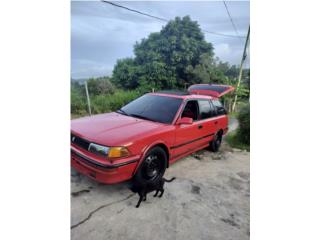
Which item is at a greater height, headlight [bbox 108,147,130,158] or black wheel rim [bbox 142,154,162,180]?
headlight [bbox 108,147,130,158]

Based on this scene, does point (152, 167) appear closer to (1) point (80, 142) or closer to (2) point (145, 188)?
(2) point (145, 188)

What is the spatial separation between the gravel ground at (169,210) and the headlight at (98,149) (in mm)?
567

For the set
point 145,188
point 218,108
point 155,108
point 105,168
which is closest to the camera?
point 105,168

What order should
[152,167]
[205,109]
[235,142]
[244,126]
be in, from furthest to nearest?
[235,142], [244,126], [205,109], [152,167]

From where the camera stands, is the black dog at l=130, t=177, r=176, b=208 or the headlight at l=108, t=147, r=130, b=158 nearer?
the headlight at l=108, t=147, r=130, b=158

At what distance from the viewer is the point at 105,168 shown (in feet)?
6.89

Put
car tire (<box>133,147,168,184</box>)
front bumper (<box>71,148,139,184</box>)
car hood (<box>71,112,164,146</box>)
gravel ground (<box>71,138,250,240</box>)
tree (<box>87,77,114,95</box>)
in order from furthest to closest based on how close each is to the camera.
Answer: tree (<box>87,77,114,95</box>) → car tire (<box>133,147,168,184</box>) → car hood (<box>71,112,164,146</box>) → front bumper (<box>71,148,139,184</box>) → gravel ground (<box>71,138,250,240</box>)

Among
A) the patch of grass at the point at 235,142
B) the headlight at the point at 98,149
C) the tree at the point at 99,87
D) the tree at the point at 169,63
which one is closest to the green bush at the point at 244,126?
the patch of grass at the point at 235,142

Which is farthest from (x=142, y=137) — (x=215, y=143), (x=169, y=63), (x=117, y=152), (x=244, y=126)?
(x=169, y=63)

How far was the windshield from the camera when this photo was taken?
3.05 m

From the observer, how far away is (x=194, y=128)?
336 cm

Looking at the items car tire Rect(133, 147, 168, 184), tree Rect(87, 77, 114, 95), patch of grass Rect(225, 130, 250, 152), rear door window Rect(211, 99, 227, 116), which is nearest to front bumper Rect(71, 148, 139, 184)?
car tire Rect(133, 147, 168, 184)

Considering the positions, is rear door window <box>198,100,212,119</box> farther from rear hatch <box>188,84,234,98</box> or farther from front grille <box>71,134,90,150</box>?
front grille <box>71,134,90,150</box>

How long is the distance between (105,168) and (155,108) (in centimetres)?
145
